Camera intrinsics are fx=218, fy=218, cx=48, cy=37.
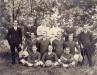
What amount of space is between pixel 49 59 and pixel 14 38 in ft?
2.91

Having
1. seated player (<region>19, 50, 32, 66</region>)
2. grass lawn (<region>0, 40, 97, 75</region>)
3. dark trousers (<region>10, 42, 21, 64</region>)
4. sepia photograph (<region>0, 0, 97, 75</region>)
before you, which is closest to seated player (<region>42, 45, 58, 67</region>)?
sepia photograph (<region>0, 0, 97, 75</region>)

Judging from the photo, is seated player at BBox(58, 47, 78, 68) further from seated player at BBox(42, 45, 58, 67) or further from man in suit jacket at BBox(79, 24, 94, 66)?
man in suit jacket at BBox(79, 24, 94, 66)

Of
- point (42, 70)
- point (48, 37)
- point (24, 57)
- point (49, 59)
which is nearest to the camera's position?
point (42, 70)

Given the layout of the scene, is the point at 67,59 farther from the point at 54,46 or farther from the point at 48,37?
the point at 48,37

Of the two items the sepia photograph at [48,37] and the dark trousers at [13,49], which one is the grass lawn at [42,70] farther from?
the dark trousers at [13,49]

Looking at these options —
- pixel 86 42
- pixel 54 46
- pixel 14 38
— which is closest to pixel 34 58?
pixel 54 46

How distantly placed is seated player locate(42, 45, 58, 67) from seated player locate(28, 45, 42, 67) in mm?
106

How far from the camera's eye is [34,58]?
4.50 meters

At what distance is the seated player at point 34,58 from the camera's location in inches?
175

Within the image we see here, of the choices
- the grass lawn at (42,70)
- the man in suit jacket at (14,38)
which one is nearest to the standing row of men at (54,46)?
the man in suit jacket at (14,38)

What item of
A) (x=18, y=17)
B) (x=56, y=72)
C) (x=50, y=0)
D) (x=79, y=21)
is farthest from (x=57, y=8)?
(x=56, y=72)

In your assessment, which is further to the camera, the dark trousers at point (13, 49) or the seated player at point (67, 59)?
the dark trousers at point (13, 49)

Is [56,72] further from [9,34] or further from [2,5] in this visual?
[2,5]

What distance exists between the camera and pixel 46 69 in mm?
4371
